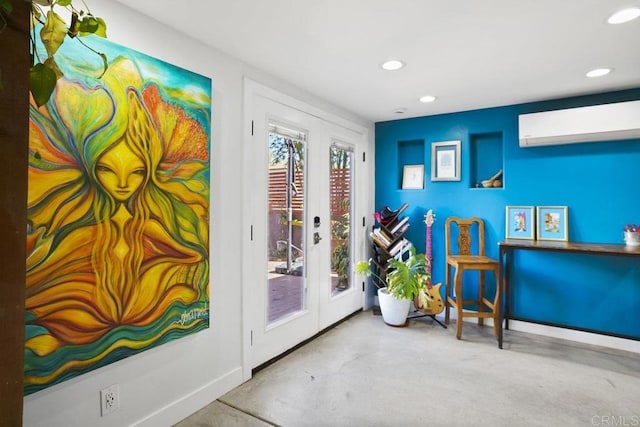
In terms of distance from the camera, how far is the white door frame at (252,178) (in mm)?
2402

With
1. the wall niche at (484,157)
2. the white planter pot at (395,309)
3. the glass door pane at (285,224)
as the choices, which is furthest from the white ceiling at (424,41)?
the white planter pot at (395,309)

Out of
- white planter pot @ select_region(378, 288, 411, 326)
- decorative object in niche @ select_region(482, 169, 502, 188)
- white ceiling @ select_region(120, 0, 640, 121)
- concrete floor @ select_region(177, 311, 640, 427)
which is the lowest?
concrete floor @ select_region(177, 311, 640, 427)

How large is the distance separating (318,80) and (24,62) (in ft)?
7.61

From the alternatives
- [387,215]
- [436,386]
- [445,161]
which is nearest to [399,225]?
[387,215]

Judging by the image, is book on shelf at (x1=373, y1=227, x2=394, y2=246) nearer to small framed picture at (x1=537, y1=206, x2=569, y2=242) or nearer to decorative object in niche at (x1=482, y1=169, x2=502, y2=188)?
decorative object in niche at (x1=482, y1=169, x2=502, y2=188)

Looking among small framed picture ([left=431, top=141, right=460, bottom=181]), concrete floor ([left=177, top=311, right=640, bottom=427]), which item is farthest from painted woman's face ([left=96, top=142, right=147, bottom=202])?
small framed picture ([left=431, top=141, right=460, bottom=181])

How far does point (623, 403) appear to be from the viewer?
2.16m

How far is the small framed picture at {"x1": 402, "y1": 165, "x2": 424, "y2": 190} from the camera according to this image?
13.1ft

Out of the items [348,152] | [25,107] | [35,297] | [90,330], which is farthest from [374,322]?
[25,107]

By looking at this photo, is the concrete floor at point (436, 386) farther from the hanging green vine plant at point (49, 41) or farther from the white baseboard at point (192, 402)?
the hanging green vine plant at point (49, 41)

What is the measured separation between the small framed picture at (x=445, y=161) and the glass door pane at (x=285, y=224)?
166 cm

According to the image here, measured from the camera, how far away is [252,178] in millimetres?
2463

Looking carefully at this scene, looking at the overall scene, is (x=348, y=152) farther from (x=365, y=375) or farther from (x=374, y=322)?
(x=365, y=375)

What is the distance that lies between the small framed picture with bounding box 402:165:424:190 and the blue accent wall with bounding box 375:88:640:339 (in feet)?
0.24
